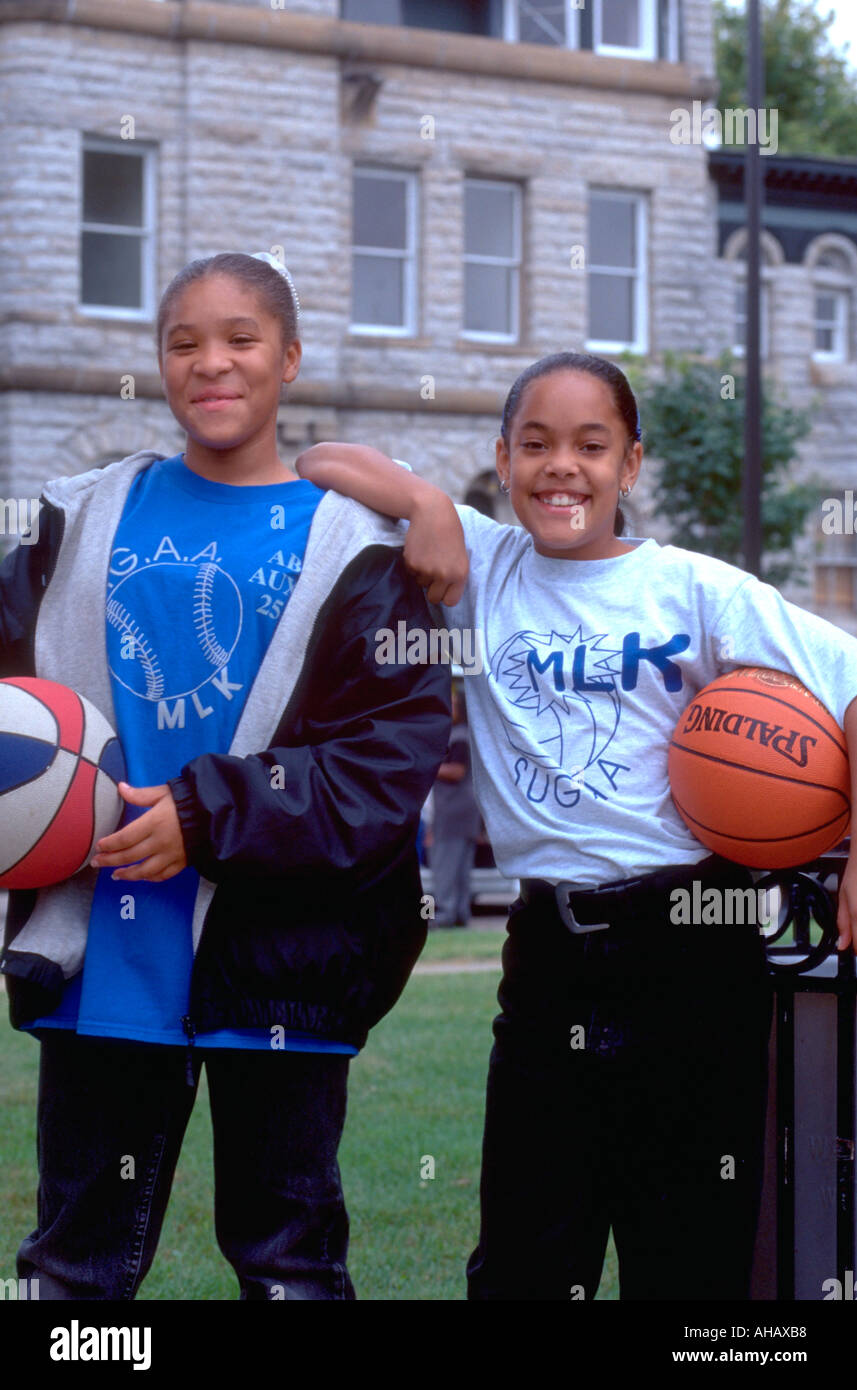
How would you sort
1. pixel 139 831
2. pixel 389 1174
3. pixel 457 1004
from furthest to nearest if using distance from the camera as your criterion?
pixel 457 1004
pixel 389 1174
pixel 139 831

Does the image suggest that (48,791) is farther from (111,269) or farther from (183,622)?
(111,269)

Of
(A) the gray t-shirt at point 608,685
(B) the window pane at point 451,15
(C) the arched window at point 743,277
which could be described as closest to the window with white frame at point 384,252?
(B) the window pane at point 451,15

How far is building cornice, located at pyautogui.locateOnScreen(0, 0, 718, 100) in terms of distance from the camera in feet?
66.2

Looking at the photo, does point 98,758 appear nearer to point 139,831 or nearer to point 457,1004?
point 139,831

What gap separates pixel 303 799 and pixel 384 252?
2001 cm

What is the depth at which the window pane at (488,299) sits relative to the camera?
22641mm

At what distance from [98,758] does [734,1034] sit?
1.23 metres

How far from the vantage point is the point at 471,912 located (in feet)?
51.0

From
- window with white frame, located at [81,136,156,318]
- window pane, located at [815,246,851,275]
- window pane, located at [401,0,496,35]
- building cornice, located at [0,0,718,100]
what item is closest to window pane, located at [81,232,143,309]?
window with white frame, located at [81,136,156,318]

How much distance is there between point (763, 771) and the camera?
3.08m

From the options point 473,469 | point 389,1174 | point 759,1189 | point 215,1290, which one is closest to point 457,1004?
point 389,1174

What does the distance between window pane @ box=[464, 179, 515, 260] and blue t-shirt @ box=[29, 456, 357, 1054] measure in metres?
20.3

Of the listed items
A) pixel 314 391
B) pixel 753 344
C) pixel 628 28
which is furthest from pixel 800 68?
pixel 753 344

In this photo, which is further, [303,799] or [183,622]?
[183,622]
